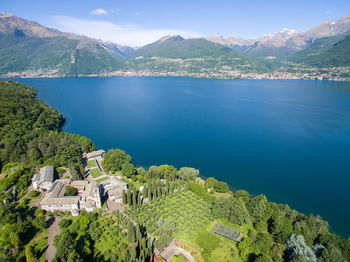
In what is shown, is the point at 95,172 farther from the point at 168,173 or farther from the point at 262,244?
the point at 262,244

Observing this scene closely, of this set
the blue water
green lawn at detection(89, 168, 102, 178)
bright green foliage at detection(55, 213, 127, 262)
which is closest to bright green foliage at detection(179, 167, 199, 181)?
the blue water

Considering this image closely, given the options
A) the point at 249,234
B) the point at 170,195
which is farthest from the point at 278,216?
the point at 170,195

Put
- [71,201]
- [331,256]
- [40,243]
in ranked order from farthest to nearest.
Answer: [71,201] → [40,243] → [331,256]

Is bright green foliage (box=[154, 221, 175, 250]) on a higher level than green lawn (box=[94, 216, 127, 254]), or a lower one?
higher

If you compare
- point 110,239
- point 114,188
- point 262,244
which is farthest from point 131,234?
point 262,244

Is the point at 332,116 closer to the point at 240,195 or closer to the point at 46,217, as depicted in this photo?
the point at 240,195

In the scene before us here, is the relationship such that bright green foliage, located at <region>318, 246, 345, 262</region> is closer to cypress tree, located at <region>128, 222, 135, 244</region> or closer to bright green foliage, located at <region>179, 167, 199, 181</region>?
cypress tree, located at <region>128, 222, 135, 244</region>
